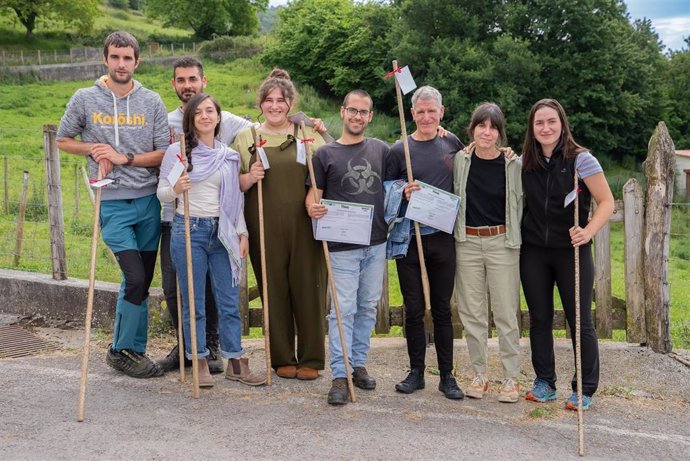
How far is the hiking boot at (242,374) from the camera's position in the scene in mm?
5320

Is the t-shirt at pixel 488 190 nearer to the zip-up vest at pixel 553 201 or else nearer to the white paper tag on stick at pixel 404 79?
the zip-up vest at pixel 553 201

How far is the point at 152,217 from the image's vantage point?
17.9 ft

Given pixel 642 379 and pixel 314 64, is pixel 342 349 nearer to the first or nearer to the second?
pixel 642 379

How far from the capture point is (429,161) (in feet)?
16.8

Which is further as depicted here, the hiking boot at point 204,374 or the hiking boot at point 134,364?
the hiking boot at point 134,364

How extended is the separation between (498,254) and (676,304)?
26.5 ft

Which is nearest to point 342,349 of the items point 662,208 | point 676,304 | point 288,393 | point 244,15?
point 288,393

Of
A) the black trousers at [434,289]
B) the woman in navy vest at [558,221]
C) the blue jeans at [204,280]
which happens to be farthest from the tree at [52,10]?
the woman in navy vest at [558,221]

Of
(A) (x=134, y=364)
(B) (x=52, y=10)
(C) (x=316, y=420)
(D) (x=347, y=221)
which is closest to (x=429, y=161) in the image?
(D) (x=347, y=221)

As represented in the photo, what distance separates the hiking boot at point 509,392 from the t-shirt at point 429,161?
4.50ft

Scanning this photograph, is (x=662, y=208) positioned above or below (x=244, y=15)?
below

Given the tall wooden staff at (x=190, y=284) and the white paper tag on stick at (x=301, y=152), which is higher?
the white paper tag on stick at (x=301, y=152)

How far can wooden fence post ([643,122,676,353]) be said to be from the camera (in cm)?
605

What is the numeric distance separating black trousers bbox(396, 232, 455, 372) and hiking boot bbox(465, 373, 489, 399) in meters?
0.20
